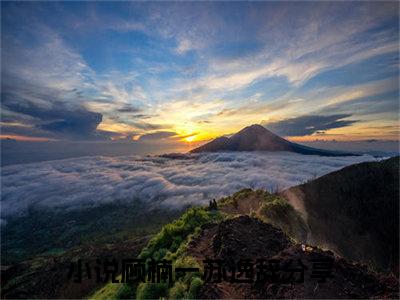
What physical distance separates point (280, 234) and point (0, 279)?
140 m

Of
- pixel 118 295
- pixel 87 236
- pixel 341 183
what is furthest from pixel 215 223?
pixel 87 236

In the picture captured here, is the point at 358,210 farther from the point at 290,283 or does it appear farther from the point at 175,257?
the point at 290,283

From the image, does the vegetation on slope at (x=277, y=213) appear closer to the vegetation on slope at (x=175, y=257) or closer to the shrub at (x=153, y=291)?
the vegetation on slope at (x=175, y=257)

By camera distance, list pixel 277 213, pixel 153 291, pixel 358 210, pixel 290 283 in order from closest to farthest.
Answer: pixel 290 283 < pixel 153 291 < pixel 277 213 < pixel 358 210

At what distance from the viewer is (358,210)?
223 feet

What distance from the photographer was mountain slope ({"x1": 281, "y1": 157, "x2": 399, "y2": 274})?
56219 millimetres

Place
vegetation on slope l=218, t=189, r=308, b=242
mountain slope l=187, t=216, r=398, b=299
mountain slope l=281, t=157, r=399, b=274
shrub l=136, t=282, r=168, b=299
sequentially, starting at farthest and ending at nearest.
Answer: mountain slope l=281, t=157, r=399, b=274 → vegetation on slope l=218, t=189, r=308, b=242 → shrub l=136, t=282, r=168, b=299 → mountain slope l=187, t=216, r=398, b=299

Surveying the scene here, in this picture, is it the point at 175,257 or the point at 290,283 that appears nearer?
the point at 290,283

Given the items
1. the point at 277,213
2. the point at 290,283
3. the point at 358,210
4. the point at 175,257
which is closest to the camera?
the point at 290,283

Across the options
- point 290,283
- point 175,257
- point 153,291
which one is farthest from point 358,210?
point 153,291

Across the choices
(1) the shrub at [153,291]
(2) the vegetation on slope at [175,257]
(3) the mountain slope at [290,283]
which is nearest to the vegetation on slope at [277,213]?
(2) the vegetation on slope at [175,257]

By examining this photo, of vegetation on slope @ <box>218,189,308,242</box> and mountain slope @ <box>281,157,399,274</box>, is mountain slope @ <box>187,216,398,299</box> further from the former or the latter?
mountain slope @ <box>281,157,399,274</box>

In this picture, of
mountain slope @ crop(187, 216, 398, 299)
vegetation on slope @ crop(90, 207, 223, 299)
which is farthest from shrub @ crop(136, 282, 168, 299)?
mountain slope @ crop(187, 216, 398, 299)

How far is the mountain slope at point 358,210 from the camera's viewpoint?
56.2m
